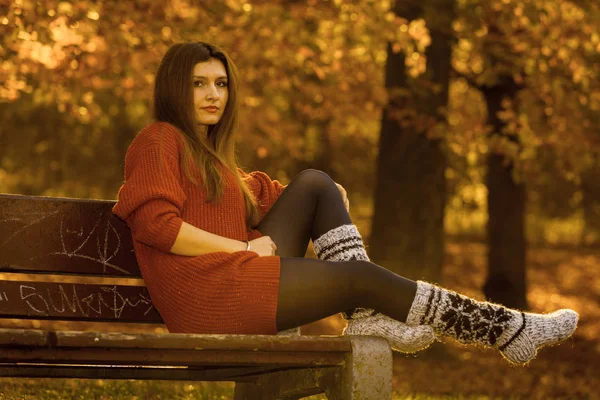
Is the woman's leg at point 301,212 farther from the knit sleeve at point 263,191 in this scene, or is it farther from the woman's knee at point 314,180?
the knit sleeve at point 263,191

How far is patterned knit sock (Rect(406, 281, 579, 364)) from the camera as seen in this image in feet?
12.1

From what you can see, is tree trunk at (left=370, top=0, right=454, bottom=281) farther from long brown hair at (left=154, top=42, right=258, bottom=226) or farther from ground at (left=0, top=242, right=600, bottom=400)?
long brown hair at (left=154, top=42, right=258, bottom=226)

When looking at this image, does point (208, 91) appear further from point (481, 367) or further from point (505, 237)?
point (505, 237)

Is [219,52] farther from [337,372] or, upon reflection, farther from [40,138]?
[40,138]

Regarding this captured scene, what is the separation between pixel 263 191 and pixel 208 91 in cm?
58

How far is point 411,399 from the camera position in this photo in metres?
5.73

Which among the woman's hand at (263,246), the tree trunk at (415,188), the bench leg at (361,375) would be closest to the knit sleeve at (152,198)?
the woman's hand at (263,246)

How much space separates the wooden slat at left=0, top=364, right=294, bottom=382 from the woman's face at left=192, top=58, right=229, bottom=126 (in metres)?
1.11

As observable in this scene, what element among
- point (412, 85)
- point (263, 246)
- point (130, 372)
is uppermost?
point (412, 85)

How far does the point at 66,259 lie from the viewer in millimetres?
4117

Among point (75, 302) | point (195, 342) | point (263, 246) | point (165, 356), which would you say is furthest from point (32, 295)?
point (195, 342)

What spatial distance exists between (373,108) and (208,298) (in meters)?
6.26

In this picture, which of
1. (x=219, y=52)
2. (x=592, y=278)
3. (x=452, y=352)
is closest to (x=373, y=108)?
(x=452, y=352)

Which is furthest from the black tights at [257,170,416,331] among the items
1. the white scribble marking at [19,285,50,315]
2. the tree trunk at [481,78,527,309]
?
the tree trunk at [481,78,527,309]
